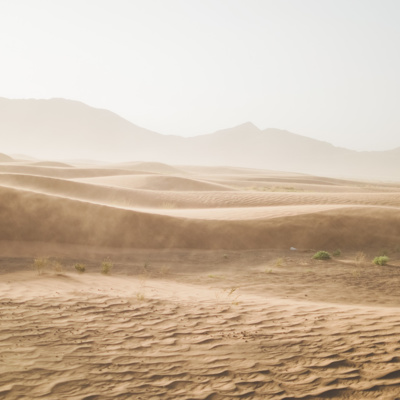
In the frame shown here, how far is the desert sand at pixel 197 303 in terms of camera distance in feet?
13.1

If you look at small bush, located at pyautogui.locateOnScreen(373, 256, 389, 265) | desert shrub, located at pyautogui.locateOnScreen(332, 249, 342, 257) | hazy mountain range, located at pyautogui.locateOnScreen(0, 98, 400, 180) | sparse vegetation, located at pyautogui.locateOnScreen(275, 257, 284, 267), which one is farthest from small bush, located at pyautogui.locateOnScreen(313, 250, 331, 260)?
hazy mountain range, located at pyautogui.locateOnScreen(0, 98, 400, 180)

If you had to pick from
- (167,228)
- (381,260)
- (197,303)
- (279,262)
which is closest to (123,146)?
(167,228)

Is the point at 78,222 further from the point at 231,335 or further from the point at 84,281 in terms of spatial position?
the point at 231,335

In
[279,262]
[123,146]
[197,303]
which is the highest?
[123,146]

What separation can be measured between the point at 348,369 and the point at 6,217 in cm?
1145

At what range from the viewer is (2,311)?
5.66m

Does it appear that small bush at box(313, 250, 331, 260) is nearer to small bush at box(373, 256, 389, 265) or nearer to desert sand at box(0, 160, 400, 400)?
desert sand at box(0, 160, 400, 400)

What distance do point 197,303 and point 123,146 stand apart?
180 meters

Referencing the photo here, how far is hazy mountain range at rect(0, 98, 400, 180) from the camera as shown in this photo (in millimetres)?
167875

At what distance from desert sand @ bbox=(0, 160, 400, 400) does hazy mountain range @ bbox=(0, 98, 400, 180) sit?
152867 millimetres

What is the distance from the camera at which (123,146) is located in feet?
595

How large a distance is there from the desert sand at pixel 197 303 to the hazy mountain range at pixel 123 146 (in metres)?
153

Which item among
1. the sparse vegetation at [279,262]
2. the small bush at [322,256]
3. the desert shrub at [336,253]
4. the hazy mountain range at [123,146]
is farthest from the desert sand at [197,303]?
the hazy mountain range at [123,146]

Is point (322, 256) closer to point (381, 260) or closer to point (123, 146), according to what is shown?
point (381, 260)
